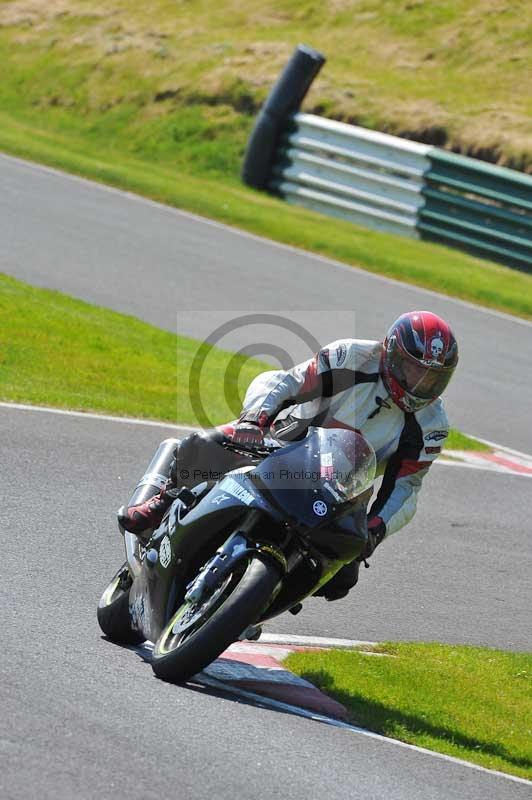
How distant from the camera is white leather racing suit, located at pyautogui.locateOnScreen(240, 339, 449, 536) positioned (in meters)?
6.34

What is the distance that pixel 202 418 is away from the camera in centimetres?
1209

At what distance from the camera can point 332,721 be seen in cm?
566

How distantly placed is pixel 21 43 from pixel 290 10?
239 inches

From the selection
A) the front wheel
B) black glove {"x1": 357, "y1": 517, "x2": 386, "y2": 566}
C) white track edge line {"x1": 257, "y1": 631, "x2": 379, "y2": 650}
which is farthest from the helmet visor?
white track edge line {"x1": 257, "y1": 631, "x2": 379, "y2": 650}

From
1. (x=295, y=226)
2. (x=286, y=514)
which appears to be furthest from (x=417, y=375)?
(x=295, y=226)

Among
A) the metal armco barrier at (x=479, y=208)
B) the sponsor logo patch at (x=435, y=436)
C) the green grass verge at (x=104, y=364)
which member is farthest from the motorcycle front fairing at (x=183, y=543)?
the metal armco barrier at (x=479, y=208)

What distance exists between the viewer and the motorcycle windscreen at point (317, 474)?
5391 mm

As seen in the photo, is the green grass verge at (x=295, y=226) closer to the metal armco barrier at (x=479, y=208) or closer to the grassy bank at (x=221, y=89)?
the grassy bank at (x=221, y=89)

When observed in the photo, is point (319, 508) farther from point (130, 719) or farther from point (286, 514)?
point (130, 719)

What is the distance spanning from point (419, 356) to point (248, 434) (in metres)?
0.89

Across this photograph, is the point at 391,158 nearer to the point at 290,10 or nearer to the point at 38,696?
the point at 290,10

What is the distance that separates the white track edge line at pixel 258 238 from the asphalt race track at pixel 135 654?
1.61 m

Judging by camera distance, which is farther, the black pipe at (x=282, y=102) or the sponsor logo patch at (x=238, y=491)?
the black pipe at (x=282, y=102)

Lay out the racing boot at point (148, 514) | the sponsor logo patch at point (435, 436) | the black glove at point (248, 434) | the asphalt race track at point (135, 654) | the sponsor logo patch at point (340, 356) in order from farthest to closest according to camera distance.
Result: the sponsor logo patch at point (435, 436) → the sponsor logo patch at point (340, 356) → the racing boot at point (148, 514) → the black glove at point (248, 434) → the asphalt race track at point (135, 654)
